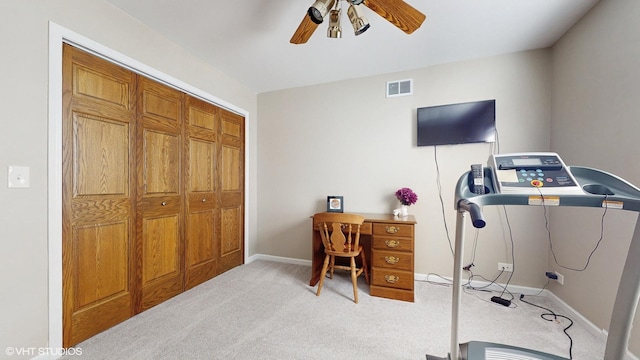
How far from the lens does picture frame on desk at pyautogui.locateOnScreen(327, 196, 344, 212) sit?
297 cm

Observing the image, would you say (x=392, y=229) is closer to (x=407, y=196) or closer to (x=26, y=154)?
(x=407, y=196)

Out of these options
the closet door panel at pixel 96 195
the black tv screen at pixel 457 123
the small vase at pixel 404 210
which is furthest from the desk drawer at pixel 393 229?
the closet door panel at pixel 96 195

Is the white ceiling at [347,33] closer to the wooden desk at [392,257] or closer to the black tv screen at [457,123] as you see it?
the black tv screen at [457,123]

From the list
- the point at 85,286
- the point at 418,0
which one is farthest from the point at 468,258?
the point at 85,286

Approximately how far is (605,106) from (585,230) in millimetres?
964

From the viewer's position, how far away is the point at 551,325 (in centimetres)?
183

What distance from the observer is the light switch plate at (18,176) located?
132 cm

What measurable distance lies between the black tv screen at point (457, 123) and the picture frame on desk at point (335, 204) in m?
1.17

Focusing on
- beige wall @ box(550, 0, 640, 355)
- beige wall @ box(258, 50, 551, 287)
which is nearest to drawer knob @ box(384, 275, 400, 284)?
beige wall @ box(258, 50, 551, 287)

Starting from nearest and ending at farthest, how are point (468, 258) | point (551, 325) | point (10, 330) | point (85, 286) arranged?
1. point (10, 330)
2. point (85, 286)
3. point (551, 325)
4. point (468, 258)

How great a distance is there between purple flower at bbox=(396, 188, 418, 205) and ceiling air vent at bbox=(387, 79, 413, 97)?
1.17m

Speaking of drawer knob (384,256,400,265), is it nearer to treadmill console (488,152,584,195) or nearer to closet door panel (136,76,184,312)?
treadmill console (488,152,584,195)

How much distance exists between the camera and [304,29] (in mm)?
1701

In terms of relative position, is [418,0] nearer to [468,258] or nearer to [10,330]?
[468,258]
